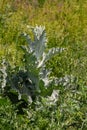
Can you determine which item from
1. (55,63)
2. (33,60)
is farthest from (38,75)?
(55,63)

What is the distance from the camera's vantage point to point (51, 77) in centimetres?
605

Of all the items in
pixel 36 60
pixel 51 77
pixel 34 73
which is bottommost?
pixel 51 77

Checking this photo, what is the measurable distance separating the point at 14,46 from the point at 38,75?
2.03 metres

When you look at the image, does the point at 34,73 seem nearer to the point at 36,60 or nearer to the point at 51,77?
the point at 36,60

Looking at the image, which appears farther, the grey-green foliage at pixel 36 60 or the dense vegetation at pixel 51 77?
the grey-green foliage at pixel 36 60

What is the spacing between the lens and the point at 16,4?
9.12 metres

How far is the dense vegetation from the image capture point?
4770mm

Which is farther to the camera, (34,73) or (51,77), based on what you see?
(51,77)

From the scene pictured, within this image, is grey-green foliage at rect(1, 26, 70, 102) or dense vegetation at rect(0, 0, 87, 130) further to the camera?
grey-green foliage at rect(1, 26, 70, 102)

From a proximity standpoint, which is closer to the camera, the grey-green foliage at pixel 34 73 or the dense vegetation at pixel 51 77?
the dense vegetation at pixel 51 77

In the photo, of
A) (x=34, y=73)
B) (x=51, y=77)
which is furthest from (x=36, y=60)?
(x=51, y=77)

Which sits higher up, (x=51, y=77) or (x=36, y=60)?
(x=36, y=60)

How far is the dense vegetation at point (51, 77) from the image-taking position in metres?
4.77

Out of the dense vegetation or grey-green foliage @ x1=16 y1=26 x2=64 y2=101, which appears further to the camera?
grey-green foliage @ x1=16 y1=26 x2=64 y2=101
